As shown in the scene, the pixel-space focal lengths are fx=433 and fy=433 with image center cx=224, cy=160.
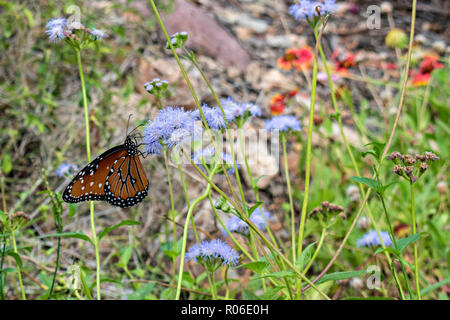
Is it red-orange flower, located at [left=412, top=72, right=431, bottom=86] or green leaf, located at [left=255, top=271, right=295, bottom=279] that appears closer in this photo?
green leaf, located at [left=255, top=271, right=295, bottom=279]

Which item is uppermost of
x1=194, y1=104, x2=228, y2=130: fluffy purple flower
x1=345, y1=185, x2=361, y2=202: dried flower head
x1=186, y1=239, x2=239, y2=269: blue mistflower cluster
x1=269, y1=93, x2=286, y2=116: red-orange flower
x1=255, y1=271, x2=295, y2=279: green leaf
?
x1=269, y1=93, x2=286, y2=116: red-orange flower

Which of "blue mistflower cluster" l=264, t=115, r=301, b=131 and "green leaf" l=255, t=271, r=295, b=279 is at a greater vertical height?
"blue mistflower cluster" l=264, t=115, r=301, b=131

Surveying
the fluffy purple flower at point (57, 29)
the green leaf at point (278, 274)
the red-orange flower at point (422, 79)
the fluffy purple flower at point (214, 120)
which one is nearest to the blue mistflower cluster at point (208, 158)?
the fluffy purple flower at point (214, 120)

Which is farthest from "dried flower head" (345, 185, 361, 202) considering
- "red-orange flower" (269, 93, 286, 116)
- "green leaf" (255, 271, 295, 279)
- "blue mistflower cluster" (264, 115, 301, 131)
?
"green leaf" (255, 271, 295, 279)

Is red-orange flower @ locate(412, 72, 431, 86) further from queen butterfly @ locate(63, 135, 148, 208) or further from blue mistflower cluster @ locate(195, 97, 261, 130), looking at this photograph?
queen butterfly @ locate(63, 135, 148, 208)

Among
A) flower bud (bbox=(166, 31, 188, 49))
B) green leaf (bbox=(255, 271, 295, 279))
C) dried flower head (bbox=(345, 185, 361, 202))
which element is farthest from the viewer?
dried flower head (bbox=(345, 185, 361, 202))

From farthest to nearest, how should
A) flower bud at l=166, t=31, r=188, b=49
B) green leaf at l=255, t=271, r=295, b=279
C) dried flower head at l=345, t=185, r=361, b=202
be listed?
Answer: dried flower head at l=345, t=185, r=361, b=202, flower bud at l=166, t=31, r=188, b=49, green leaf at l=255, t=271, r=295, b=279
